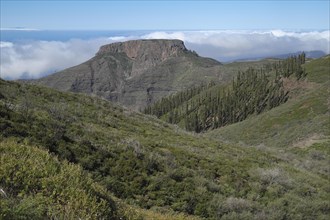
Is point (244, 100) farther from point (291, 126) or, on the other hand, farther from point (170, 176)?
point (170, 176)

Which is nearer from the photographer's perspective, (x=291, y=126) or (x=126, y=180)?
(x=126, y=180)

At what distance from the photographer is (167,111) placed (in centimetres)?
15688

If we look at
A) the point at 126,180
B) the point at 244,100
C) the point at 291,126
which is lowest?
the point at 244,100

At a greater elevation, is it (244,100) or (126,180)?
(126,180)

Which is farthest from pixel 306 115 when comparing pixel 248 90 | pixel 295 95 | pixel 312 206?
pixel 248 90

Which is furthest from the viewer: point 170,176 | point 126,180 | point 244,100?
point 244,100

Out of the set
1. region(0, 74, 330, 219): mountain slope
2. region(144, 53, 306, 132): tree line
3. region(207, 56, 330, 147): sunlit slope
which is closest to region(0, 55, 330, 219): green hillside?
region(0, 74, 330, 219): mountain slope

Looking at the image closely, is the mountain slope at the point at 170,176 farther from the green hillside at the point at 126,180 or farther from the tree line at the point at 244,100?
the tree line at the point at 244,100

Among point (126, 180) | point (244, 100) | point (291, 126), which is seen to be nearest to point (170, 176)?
point (126, 180)

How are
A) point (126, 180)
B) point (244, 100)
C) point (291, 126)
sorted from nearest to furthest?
point (126, 180) → point (291, 126) → point (244, 100)

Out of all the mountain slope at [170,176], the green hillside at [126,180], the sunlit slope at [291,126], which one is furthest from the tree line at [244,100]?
the green hillside at [126,180]

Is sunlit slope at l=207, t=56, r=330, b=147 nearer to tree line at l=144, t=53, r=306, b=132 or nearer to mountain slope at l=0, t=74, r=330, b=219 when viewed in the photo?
tree line at l=144, t=53, r=306, b=132

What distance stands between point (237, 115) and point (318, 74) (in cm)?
2408

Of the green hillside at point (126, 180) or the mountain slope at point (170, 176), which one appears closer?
the green hillside at point (126, 180)
